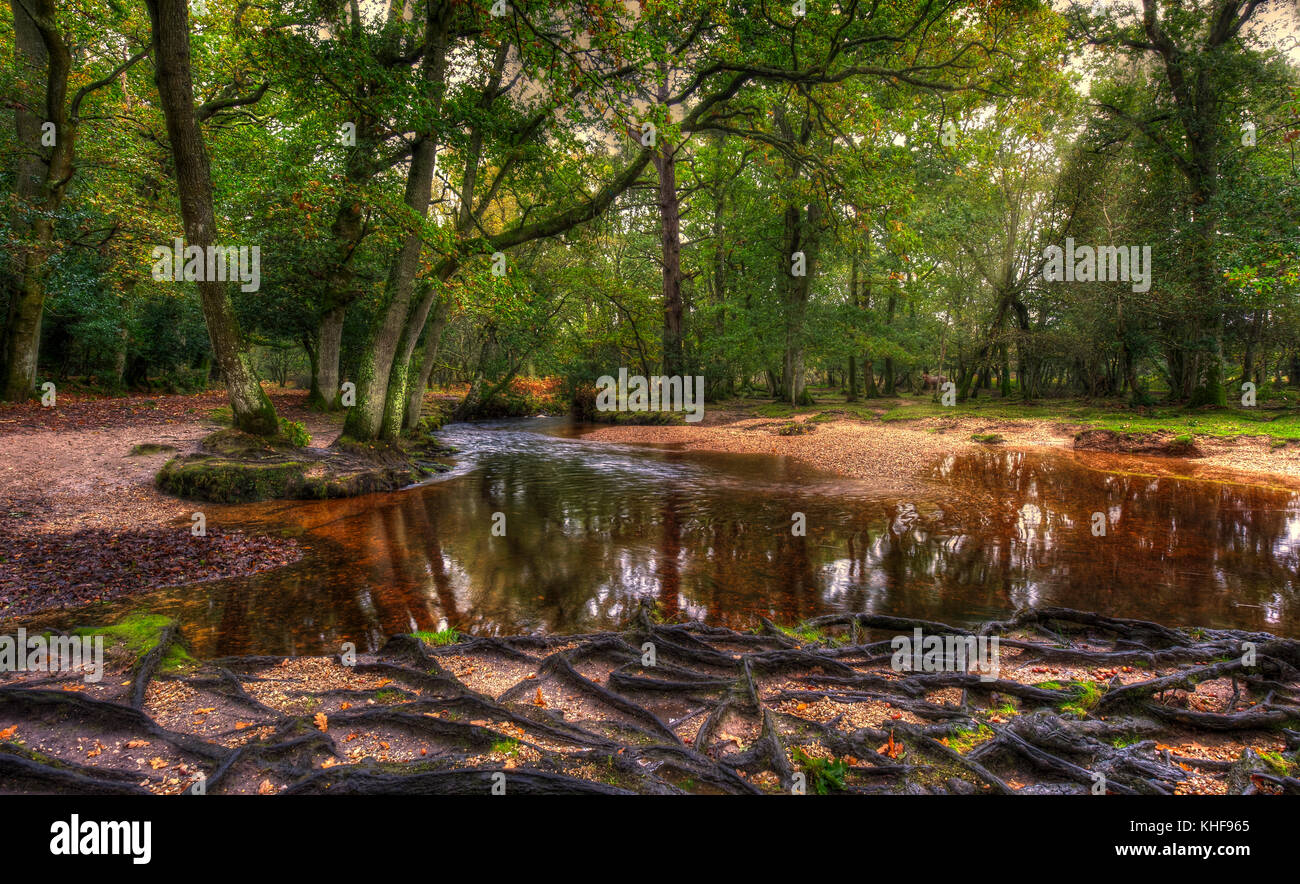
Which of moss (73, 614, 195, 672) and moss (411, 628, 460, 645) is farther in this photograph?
moss (411, 628, 460, 645)

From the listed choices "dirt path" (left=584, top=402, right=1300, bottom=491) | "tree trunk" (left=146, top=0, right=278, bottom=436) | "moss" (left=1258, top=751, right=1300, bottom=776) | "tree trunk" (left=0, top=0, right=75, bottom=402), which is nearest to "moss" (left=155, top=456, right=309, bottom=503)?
"tree trunk" (left=146, top=0, right=278, bottom=436)

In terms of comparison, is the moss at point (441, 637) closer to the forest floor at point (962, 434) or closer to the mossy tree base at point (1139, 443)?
the forest floor at point (962, 434)

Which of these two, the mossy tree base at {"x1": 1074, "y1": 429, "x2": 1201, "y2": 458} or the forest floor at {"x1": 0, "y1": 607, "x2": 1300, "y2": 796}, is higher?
the mossy tree base at {"x1": 1074, "y1": 429, "x2": 1201, "y2": 458}

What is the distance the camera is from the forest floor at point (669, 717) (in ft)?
8.64

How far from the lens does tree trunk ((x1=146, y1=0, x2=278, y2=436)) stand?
8.83m

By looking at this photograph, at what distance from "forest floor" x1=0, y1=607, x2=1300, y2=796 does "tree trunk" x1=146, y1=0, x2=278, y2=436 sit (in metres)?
7.80

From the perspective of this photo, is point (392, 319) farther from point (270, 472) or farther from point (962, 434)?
point (962, 434)

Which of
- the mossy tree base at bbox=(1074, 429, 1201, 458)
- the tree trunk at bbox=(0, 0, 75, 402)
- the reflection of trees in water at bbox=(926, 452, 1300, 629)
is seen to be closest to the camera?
the reflection of trees in water at bbox=(926, 452, 1300, 629)

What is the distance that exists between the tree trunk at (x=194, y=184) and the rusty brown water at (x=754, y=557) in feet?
10.3

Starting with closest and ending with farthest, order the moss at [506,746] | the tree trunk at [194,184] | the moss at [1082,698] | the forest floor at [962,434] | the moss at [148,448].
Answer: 1. the moss at [506,746]
2. the moss at [1082,698]
3. the tree trunk at [194,184]
4. the moss at [148,448]
5. the forest floor at [962,434]

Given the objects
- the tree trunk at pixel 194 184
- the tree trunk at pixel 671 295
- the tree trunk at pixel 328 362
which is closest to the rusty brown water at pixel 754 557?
the tree trunk at pixel 194 184

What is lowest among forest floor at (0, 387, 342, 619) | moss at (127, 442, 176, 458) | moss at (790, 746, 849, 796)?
moss at (790, 746, 849, 796)

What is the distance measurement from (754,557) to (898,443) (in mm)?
A: 12209

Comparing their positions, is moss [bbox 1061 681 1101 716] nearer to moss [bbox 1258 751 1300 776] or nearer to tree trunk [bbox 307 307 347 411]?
moss [bbox 1258 751 1300 776]
